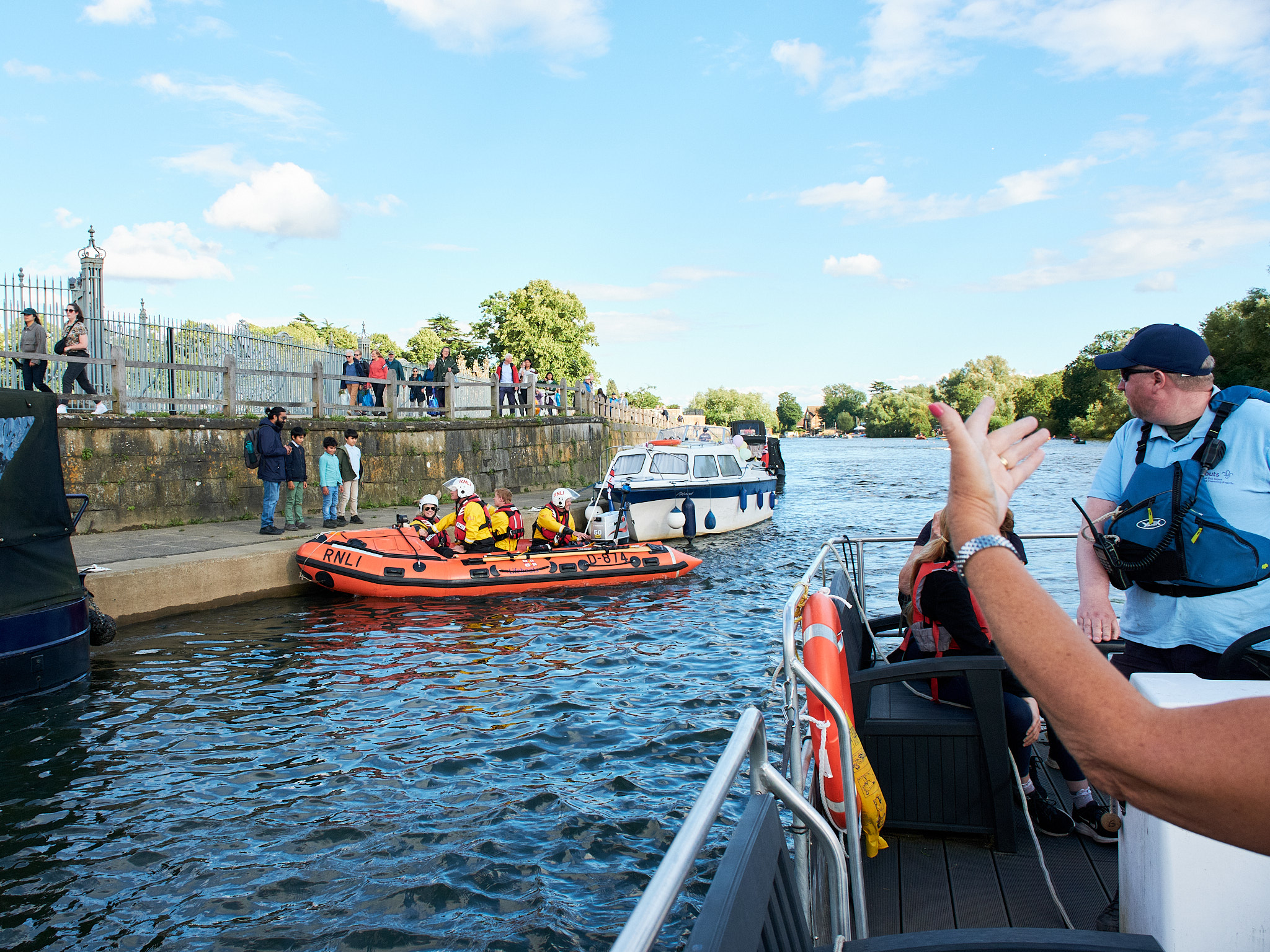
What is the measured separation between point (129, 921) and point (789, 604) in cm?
414

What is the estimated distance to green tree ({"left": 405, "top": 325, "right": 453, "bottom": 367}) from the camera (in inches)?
3017

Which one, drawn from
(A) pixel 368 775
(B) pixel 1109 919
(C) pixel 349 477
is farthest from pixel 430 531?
(B) pixel 1109 919

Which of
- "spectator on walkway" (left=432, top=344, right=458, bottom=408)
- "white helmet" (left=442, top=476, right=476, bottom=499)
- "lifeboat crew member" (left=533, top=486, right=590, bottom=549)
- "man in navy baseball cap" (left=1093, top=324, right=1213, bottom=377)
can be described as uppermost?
"spectator on walkway" (left=432, top=344, right=458, bottom=408)

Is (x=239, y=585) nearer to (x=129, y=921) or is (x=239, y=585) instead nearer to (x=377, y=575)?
(x=377, y=575)

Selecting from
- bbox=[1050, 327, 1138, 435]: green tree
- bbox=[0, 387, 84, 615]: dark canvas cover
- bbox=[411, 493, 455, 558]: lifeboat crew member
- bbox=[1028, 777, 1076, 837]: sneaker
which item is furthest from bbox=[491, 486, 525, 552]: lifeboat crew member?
bbox=[1050, 327, 1138, 435]: green tree

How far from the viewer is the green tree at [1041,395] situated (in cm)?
10177

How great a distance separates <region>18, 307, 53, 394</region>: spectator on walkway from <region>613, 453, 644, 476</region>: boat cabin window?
441 inches

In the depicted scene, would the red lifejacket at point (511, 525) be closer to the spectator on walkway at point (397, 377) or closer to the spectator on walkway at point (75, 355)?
the spectator on walkway at point (75, 355)

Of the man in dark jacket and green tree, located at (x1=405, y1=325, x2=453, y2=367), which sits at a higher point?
green tree, located at (x1=405, y1=325, x2=453, y2=367)

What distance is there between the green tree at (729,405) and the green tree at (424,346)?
7685 centimetres

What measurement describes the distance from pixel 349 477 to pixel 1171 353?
14872 millimetres

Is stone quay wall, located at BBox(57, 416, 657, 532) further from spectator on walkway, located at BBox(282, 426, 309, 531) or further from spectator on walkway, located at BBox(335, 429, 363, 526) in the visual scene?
spectator on walkway, located at BBox(282, 426, 309, 531)

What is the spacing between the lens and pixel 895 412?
479 ft

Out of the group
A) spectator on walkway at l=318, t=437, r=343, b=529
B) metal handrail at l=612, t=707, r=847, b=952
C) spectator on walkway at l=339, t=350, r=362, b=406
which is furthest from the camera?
spectator on walkway at l=339, t=350, r=362, b=406
